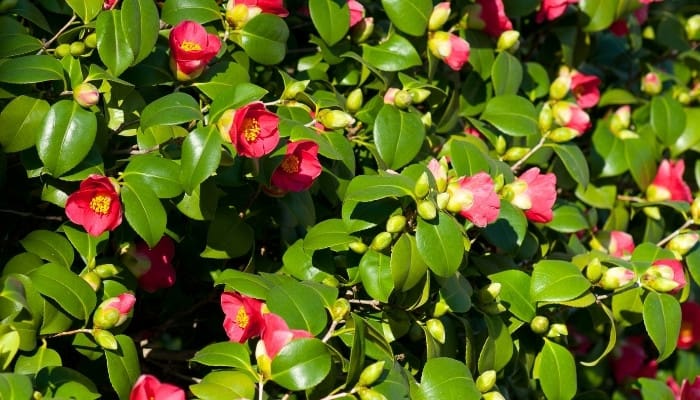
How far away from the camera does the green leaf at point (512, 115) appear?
6.21ft

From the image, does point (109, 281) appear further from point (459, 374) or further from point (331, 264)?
point (459, 374)

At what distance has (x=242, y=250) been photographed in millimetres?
1569

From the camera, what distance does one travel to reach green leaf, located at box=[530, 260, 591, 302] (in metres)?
1.61

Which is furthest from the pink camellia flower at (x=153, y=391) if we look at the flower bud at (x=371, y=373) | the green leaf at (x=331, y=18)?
the green leaf at (x=331, y=18)

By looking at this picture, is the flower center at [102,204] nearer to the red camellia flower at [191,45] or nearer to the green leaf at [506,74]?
the red camellia flower at [191,45]

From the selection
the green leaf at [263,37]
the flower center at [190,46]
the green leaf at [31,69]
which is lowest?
the green leaf at [263,37]

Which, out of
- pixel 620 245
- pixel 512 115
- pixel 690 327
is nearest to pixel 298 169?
pixel 512 115

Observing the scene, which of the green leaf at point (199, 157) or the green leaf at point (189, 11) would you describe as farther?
the green leaf at point (189, 11)

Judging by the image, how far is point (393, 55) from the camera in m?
1.80

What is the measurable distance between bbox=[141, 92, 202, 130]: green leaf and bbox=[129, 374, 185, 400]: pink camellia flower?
34cm

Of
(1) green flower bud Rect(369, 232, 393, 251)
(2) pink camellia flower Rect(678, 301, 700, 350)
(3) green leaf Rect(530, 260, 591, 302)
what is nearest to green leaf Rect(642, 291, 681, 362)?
(3) green leaf Rect(530, 260, 591, 302)

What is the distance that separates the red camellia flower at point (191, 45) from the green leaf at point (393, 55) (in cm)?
37

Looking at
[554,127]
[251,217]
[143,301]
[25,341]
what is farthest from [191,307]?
[554,127]

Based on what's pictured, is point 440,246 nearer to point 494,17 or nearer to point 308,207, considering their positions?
point 308,207
